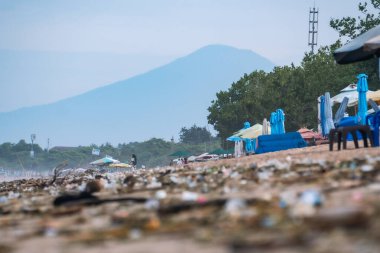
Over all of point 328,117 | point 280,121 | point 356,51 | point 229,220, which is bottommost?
point 229,220

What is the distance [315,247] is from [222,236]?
787 millimetres

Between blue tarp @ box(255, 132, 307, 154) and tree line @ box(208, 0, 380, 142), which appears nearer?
blue tarp @ box(255, 132, 307, 154)

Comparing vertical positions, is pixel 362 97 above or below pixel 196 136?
below

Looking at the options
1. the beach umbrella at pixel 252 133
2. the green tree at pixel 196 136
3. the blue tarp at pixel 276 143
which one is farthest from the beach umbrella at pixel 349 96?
the green tree at pixel 196 136

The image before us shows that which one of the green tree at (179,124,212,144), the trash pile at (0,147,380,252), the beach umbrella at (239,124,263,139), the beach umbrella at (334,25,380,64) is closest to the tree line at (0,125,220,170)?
the green tree at (179,124,212,144)

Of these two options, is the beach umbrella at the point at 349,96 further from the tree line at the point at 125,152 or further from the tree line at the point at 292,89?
the tree line at the point at 125,152

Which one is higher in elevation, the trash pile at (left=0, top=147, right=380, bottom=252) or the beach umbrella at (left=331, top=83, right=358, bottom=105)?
the beach umbrella at (left=331, top=83, right=358, bottom=105)

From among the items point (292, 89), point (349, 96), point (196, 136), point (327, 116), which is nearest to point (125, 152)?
point (196, 136)

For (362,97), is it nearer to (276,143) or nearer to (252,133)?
(276,143)

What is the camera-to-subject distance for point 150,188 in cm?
877

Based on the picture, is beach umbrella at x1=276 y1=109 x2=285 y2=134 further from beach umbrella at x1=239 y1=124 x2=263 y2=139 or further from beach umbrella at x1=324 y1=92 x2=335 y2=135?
beach umbrella at x1=239 y1=124 x2=263 y2=139

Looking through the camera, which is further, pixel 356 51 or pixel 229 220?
pixel 356 51

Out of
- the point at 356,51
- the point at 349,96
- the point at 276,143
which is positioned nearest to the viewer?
the point at 356,51

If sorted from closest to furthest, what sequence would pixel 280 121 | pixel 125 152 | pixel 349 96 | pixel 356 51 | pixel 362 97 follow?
pixel 356 51
pixel 362 97
pixel 349 96
pixel 280 121
pixel 125 152
